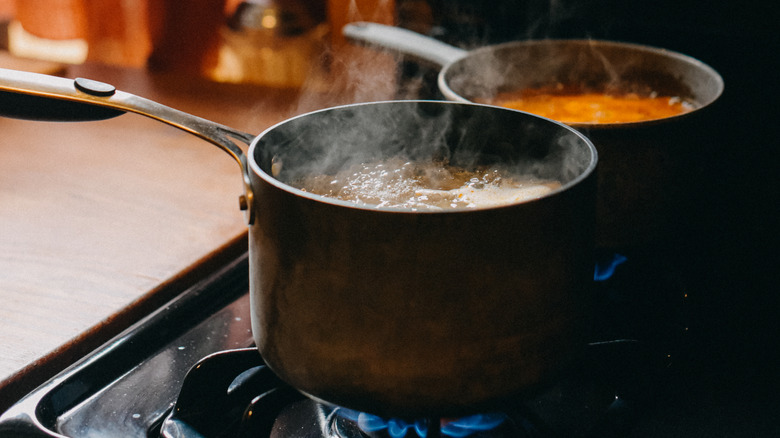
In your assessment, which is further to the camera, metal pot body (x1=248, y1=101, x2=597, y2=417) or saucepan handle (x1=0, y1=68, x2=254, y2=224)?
saucepan handle (x1=0, y1=68, x2=254, y2=224)

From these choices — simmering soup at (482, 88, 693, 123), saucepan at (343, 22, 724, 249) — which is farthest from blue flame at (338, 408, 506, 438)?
simmering soup at (482, 88, 693, 123)

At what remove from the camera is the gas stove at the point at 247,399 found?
542mm

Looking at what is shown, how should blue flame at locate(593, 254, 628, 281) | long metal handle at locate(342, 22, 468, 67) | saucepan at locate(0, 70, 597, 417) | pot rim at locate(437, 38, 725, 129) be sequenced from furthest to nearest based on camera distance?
1. long metal handle at locate(342, 22, 468, 67)
2. blue flame at locate(593, 254, 628, 281)
3. pot rim at locate(437, 38, 725, 129)
4. saucepan at locate(0, 70, 597, 417)

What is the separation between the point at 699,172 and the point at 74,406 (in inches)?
25.9

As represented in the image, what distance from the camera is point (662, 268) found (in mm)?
768

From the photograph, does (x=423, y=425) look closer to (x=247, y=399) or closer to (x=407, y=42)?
(x=247, y=399)

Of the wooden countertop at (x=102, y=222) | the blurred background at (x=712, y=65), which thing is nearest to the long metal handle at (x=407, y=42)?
the blurred background at (x=712, y=65)

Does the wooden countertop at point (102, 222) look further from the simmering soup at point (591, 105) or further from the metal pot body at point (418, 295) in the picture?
the simmering soup at point (591, 105)

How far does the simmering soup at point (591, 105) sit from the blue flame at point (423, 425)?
421 mm

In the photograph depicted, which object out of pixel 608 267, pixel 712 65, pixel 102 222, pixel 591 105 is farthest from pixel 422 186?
pixel 712 65

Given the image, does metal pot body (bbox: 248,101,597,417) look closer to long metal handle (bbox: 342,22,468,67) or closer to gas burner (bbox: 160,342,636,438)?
gas burner (bbox: 160,342,636,438)

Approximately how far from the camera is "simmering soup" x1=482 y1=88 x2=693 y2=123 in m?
0.84

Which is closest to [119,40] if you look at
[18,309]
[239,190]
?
[239,190]

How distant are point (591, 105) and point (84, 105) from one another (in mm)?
636
